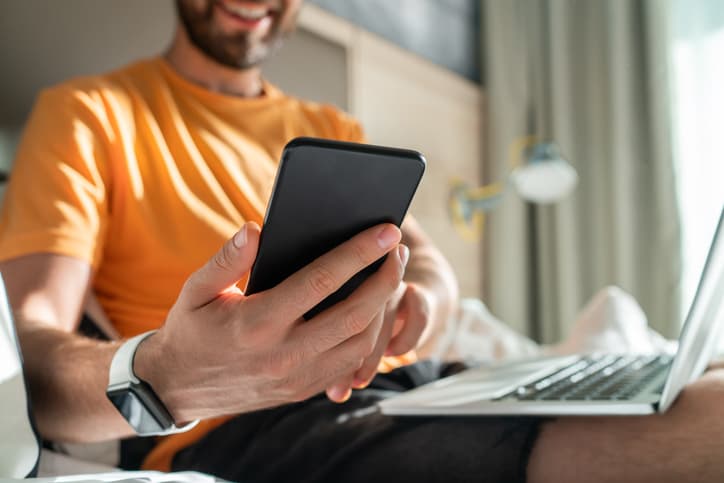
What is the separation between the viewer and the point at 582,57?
7.66 feet

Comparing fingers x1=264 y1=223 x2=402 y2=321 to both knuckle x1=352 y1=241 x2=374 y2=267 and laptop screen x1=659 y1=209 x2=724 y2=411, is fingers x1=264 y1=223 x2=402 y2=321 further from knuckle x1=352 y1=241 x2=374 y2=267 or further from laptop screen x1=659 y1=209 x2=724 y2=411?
laptop screen x1=659 y1=209 x2=724 y2=411

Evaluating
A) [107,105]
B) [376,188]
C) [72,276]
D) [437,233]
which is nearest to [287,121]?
[107,105]

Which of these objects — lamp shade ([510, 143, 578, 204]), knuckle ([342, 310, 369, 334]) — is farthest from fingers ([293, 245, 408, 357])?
lamp shade ([510, 143, 578, 204])

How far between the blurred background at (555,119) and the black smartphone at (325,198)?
124cm

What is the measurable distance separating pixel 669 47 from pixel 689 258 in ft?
2.19

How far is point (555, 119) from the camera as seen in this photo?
7.66 feet

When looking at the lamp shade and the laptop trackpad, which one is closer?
the laptop trackpad

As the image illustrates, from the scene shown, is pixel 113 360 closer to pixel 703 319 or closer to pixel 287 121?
pixel 703 319

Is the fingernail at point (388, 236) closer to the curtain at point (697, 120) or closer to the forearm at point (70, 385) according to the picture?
the forearm at point (70, 385)

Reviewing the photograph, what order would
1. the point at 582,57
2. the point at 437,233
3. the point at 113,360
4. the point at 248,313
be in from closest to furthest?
the point at 248,313
the point at 113,360
the point at 437,233
the point at 582,57

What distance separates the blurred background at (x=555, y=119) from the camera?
77.8 inches

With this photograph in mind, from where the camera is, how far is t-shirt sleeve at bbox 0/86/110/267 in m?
0.76

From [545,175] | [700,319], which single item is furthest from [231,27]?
[545,175]

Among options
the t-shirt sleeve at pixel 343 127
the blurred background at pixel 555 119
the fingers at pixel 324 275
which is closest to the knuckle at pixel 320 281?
the fingers at pixel 324 275
